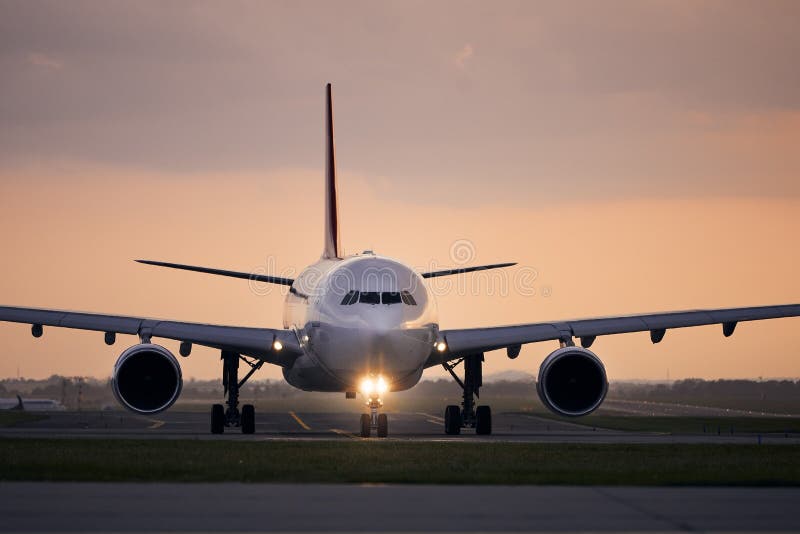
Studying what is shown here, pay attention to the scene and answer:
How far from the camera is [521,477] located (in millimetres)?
17969

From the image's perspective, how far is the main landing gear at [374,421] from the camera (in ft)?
100.0

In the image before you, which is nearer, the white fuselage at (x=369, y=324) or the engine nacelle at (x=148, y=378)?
A: the white fuselage at (x=369, y=324)

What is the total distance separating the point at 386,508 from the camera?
45.2 ft

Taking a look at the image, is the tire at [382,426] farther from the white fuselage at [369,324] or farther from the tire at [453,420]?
the tire at [453,420]

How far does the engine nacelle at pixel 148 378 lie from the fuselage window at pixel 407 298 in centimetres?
571

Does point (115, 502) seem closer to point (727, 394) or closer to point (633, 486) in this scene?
point (633, 486)

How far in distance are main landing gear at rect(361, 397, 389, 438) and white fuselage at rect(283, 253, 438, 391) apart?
67 centimetres

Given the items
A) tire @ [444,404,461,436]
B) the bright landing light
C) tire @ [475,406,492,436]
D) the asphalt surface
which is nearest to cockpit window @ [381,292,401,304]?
the bright landing light

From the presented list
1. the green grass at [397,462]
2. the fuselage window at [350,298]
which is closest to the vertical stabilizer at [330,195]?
the fuselage window at [350,298]

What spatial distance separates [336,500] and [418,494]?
1.30 meters

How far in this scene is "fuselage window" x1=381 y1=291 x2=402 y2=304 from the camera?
3127 cm

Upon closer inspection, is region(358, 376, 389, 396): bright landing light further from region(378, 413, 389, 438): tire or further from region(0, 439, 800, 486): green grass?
region(0, 439, 800, 486): green grass

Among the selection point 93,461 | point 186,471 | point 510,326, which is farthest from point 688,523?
point 510,326

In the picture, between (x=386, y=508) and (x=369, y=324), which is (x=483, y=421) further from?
(x=386, y=508)
